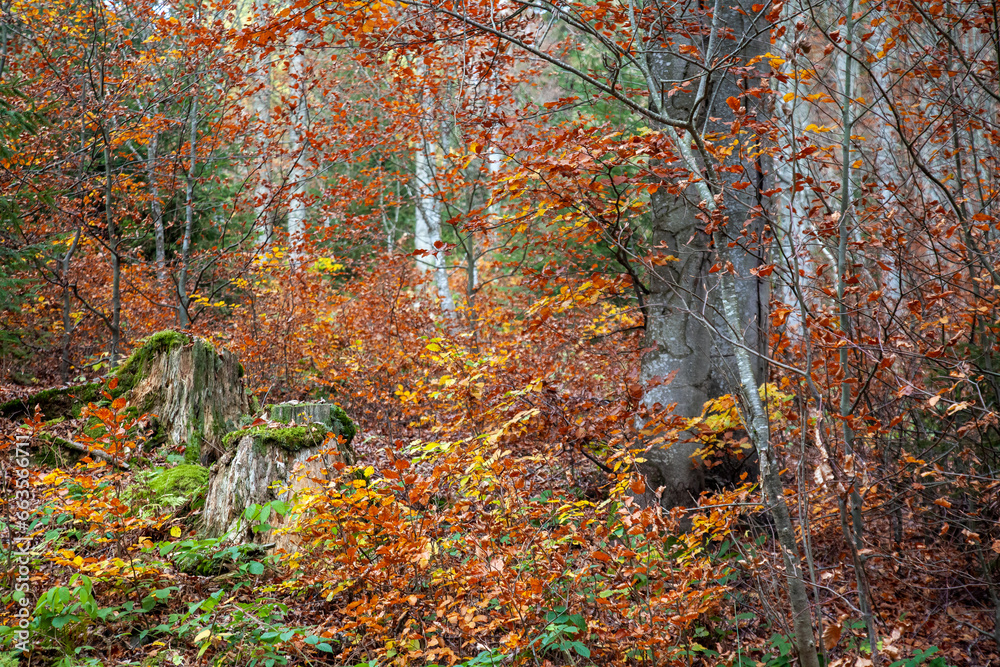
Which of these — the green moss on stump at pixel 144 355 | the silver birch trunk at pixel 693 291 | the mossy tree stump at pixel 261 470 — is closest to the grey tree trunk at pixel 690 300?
the silver birch trunk at pixel 693 291

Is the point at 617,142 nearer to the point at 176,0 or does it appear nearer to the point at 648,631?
the point at 648,631

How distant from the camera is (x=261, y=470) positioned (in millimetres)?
4688

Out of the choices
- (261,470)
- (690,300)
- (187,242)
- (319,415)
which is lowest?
(261,470)

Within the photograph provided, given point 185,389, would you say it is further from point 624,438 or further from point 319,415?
point 624,438

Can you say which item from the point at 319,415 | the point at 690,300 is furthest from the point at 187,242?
the point at 690,300

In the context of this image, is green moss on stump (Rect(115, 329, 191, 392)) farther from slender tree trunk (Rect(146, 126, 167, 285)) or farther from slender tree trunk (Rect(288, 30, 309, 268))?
slender tree trunk (Rect(146, 126, 167, 285))

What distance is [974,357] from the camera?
4133 mm

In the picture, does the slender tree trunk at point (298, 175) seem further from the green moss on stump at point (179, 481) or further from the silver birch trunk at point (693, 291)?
the silver birch trunk at point (693, 291)

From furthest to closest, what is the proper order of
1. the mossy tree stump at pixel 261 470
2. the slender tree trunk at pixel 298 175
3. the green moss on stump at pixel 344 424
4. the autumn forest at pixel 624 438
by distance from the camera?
the slender tree trunk at pixel 298 175
the green moss on stump at pixel 344 424
the mossy tree stump at pixel 261 470
the autumn forest at pixel 624 438

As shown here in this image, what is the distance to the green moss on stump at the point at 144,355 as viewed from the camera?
20.2 ft

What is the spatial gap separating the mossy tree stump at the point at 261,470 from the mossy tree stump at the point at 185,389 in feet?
3.43

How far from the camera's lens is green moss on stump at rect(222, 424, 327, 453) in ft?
15.6

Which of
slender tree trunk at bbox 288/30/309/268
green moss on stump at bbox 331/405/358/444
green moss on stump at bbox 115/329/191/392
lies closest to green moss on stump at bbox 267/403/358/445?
green moss on stump at bbox 331/405/358/444

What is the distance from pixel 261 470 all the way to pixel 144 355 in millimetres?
2391
